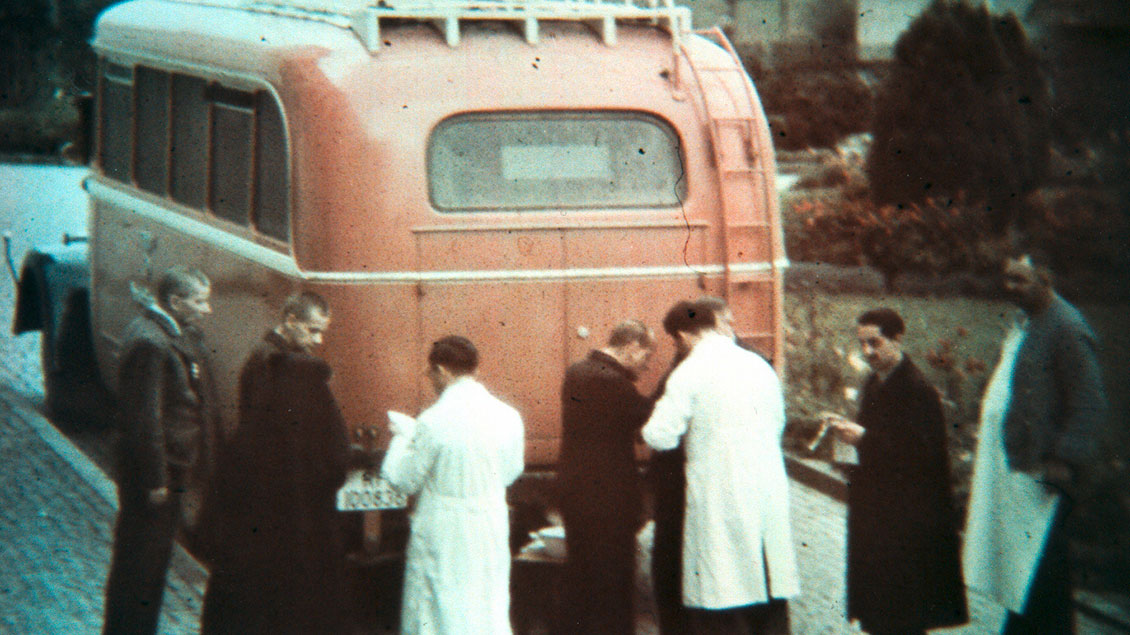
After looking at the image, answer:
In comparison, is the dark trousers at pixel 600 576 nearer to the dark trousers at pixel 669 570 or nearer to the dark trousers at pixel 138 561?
the dark trousers at pixel 669 570

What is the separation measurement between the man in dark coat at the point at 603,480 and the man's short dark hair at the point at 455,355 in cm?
97

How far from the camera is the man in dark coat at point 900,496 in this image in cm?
526

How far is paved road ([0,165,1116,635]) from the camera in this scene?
5875mm

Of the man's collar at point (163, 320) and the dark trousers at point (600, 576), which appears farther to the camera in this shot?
the dark trousers at point (600, 576)

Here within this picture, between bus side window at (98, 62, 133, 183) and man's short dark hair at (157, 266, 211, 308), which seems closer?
man's short dark hair at (157, 266, 211, 308)

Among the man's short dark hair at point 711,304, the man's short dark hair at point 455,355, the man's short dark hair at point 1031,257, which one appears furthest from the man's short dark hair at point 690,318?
the man's short dark hair at point 1031,257

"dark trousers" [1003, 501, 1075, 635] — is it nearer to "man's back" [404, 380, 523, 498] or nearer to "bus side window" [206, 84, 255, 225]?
"man's back" [404, 380, 523, 498]

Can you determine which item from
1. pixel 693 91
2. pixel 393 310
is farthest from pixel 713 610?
pixel 693 91

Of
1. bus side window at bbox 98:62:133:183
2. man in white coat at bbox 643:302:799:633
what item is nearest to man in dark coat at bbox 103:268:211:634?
man in white coat at bbox 643:302:799:633

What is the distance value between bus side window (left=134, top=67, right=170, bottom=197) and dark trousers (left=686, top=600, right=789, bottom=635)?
13.5 feet

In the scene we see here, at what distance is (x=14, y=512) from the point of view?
23.3ft

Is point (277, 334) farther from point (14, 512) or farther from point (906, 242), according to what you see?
point (906, 242)

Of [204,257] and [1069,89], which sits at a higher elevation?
[1069,89]

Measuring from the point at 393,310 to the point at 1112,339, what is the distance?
20.2 feet
